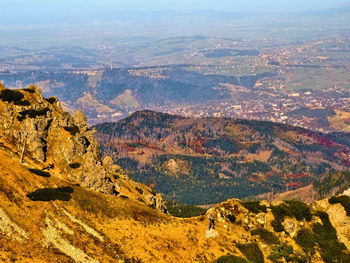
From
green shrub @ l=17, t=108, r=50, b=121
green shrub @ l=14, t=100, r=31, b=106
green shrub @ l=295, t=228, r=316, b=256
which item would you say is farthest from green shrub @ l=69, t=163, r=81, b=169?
green shrub @ l=295, t=228, r=316, b=256

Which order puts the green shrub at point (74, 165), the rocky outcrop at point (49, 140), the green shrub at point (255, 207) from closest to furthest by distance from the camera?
the rocky outcrop at point (49, 140), the green shrub at point (255, 207), the green shrub at point (74, 165)

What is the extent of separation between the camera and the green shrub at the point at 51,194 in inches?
3393

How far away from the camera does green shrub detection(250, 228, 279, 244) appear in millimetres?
116688

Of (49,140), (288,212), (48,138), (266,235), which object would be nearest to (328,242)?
(288,212)

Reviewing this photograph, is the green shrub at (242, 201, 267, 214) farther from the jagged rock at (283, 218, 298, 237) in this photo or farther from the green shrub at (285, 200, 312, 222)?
the green shrub at (285, 200, 312, 222)

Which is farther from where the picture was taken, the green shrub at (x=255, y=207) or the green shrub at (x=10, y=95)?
the green shrub at (x=10, y=95)

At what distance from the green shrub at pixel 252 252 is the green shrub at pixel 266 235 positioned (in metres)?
5.26

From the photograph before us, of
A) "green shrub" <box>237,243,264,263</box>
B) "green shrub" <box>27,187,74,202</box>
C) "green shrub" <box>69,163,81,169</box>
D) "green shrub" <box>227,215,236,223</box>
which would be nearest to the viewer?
"green shrub" <box>27,187,74,202</box>

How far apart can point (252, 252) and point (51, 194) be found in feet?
187

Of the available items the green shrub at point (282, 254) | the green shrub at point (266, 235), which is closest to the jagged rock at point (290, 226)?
the green shrub at point (266, 235)

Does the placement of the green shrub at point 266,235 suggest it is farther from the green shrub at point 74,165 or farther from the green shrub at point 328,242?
the green shrub at point 74,165

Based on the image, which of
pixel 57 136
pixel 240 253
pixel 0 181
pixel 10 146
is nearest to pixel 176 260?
pixel 240 253

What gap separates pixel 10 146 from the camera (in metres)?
118

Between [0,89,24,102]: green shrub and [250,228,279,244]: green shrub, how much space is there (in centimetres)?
9432
